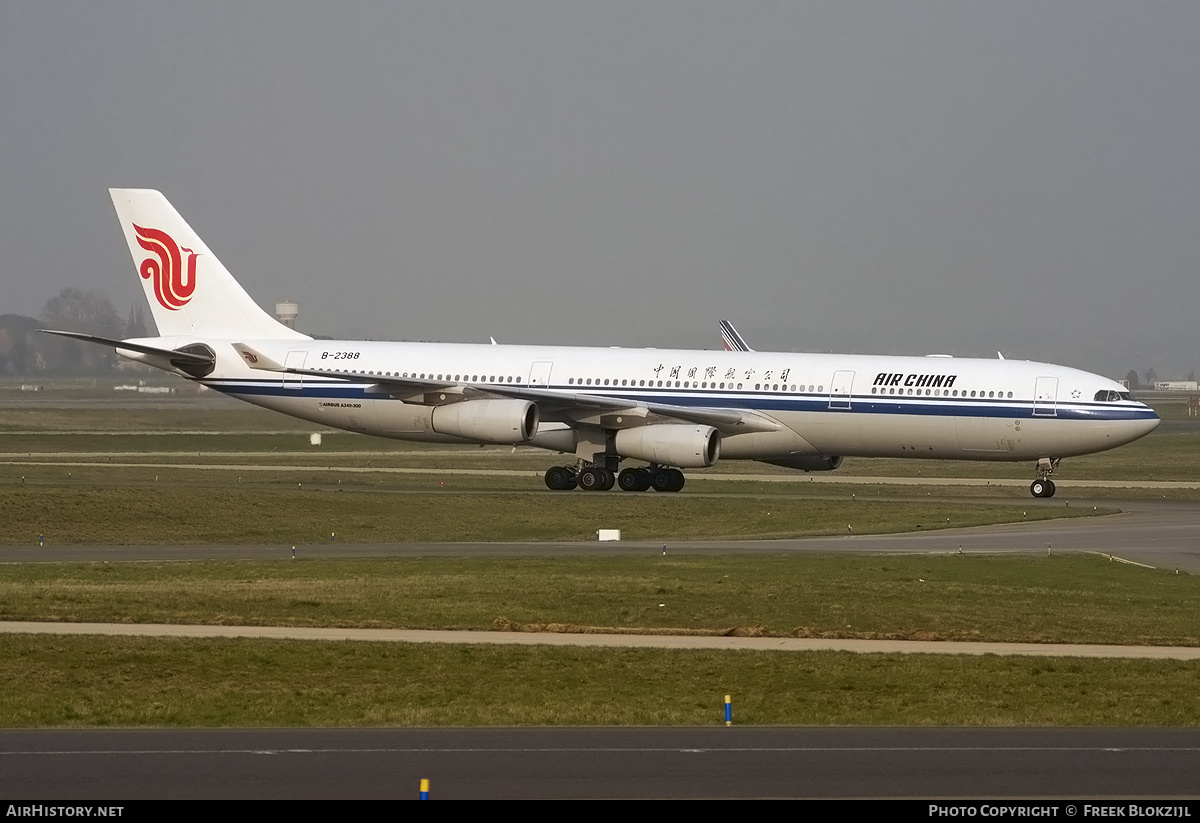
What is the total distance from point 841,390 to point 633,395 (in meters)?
6.06

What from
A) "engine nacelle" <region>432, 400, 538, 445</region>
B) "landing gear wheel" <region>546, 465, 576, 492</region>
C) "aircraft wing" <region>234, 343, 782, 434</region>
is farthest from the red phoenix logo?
"landing gear wheel" <region>546, 465, 576, 492</region>

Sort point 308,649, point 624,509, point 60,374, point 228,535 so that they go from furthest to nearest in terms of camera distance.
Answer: point 60,374 < point 624,509 < point 228,535 < point 308,649

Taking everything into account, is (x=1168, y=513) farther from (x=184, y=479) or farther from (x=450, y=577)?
(x=184, y=479)

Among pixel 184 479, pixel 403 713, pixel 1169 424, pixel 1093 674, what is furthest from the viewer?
pixel 1169 424

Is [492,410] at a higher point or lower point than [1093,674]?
higher

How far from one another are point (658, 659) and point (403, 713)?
181 inches

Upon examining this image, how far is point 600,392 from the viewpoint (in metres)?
47.6

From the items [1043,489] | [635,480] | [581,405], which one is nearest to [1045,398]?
[1043,489]

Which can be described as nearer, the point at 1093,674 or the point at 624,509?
the point at 1093,674

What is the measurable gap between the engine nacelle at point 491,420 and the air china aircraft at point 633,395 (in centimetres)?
4

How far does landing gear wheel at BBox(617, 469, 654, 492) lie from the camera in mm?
47438

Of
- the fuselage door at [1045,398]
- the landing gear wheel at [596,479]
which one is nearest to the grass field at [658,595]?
the fuselage door at [1045,398]
